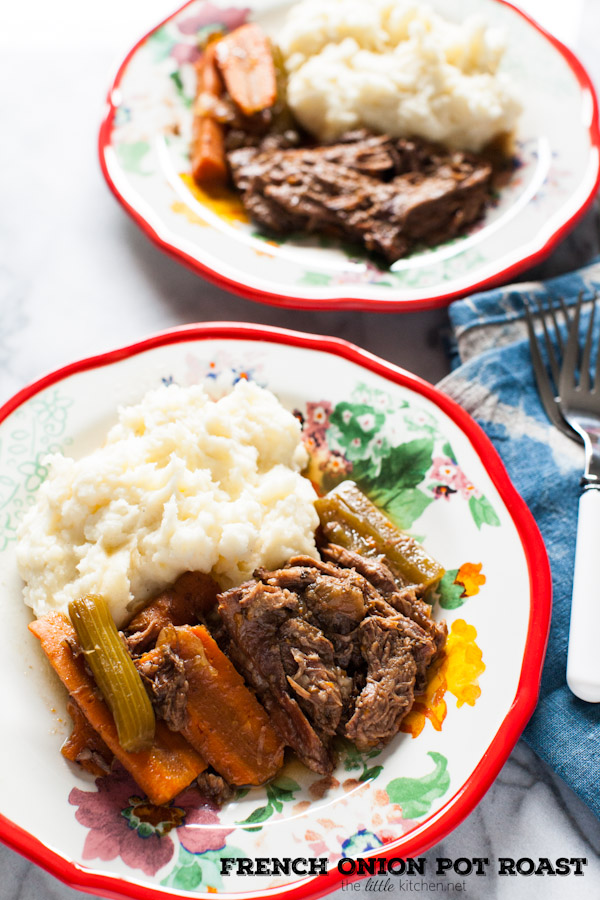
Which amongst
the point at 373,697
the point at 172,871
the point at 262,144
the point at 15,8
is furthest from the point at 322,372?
the point at 15,8

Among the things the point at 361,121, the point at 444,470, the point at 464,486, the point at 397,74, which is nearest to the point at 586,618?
the point at 464,486

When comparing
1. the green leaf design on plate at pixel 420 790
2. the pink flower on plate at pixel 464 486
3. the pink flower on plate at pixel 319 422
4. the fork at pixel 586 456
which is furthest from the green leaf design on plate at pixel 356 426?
the green leaf design on plate at pixel 420 790

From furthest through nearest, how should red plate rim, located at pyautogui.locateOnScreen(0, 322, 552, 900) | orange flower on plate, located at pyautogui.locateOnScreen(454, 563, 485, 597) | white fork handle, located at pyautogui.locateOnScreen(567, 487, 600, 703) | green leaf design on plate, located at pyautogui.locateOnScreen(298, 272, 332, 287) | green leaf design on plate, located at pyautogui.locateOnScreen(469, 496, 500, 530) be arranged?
green leaf design on plate, located at pyautogui.locateOnScreen(298, 272, 332, 287)
green leaf design on plate, located at pyautogui.locateOnScreen(469, 496, 500, 530)
orange flower on plate, located at pyautogui.locateOnScreen(454, 563, 485, 597)
white fork handle, located at pyautogui.locateOnScreen(567, 487, 600, 703)
red plate rim, located at pyautogui.locateOnScreen(0, 322, 552, 900)

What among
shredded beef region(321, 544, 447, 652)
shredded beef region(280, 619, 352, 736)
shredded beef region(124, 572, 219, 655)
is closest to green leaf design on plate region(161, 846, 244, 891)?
shredded beef region(280, 619, 352, 736)

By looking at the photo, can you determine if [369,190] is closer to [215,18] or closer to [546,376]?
[546,376]

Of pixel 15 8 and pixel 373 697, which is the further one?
pixel 15 8

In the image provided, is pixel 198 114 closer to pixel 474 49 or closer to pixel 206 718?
pixel 474 49

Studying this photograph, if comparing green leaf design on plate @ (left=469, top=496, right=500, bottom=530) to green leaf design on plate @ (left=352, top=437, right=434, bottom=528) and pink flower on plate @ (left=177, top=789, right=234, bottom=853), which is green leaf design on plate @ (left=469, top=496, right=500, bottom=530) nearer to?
green leaf design on plate @ (left=352, top=437, right=434, bottom=528)
